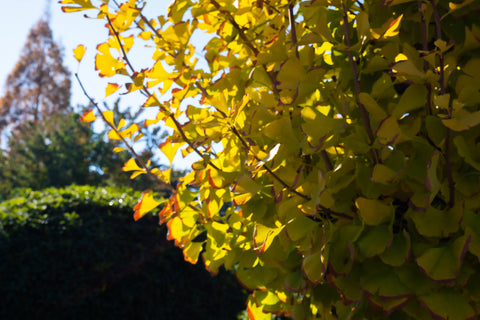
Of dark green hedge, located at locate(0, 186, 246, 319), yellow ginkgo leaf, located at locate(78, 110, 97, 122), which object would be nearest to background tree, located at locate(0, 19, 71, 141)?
dark green hedge, located at locate(0, 186, 246, 319)

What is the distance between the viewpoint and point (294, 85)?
1.01 meters

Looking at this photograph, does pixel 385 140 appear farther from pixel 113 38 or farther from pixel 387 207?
pixel 113 38

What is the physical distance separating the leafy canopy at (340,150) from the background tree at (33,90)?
80.2ft

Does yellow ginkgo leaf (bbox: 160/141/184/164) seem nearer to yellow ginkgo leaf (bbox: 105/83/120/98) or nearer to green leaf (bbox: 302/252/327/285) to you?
yellow ginkgo leaf (bbox: 105/83/120/98)

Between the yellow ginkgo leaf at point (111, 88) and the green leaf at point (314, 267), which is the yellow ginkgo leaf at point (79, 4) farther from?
the green leaf at point (314, 267)

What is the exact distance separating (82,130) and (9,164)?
11.5ft

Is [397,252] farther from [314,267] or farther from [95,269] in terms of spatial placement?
[95,269]

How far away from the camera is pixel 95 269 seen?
5012mm

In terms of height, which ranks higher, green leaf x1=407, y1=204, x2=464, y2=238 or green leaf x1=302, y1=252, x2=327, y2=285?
green leaf x1=302, y1=252, x2=327, y2=285

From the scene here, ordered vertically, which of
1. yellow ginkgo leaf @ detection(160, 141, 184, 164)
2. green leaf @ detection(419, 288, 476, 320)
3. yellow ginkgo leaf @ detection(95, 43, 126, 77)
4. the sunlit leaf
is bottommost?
green leaf @ detection(419, 288, 476, 320)

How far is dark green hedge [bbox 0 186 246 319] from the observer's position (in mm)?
4895

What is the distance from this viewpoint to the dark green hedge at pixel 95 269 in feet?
16.1

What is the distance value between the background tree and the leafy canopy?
24451mm

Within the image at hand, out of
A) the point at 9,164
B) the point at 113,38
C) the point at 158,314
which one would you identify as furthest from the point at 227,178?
the point at 9,164
